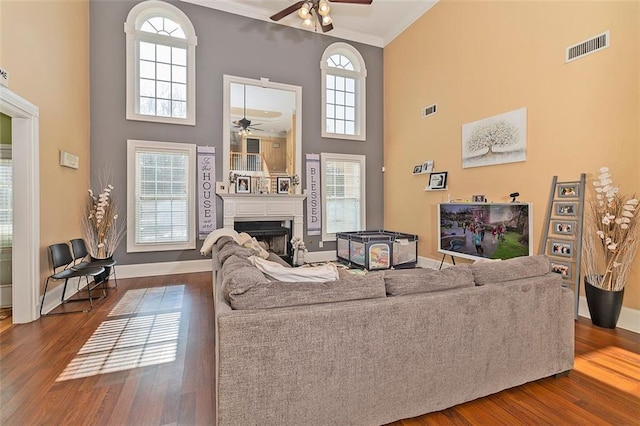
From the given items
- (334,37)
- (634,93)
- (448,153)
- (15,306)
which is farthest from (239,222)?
(634,93)

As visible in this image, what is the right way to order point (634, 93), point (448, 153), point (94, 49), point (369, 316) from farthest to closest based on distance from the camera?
point (448, 153), point (94, 49), point (634, 93), point (369, 316)

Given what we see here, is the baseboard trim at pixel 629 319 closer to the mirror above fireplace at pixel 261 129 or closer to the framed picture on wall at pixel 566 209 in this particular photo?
the framed picture on wall at pixel 566 209

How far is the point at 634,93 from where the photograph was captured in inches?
118

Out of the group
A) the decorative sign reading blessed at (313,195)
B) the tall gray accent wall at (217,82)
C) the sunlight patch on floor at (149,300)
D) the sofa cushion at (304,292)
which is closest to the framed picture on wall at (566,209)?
the sofa cushion at (304,292)

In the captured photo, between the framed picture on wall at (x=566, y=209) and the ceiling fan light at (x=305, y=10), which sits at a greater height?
the ceiling fan light at (x=305, y=10)

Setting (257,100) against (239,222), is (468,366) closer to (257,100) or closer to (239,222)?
(239,222)

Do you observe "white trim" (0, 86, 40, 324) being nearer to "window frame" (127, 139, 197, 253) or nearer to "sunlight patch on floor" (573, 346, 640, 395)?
"window frame" (127, 139, 197, 253)

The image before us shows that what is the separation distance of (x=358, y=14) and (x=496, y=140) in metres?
3.73

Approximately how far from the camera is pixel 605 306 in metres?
3.02

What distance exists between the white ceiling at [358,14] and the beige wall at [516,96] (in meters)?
0.24

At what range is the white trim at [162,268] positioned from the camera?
502cm

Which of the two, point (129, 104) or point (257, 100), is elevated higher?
point (257, 100)

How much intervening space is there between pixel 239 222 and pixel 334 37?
4412mm

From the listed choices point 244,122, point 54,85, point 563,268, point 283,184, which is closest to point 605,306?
point 563,268
